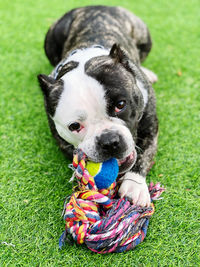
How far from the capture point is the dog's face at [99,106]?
2.21 m

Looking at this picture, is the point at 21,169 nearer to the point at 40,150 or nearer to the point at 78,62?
the point at 40,150

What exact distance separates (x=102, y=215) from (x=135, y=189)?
13.9 inches

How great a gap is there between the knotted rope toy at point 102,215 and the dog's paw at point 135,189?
0.06 metres

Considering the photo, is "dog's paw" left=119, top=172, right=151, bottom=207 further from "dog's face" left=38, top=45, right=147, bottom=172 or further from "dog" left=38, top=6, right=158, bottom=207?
"dog's face" left=38, top=45, right=147, bottom=172

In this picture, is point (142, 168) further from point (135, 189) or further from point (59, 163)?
point (59, 163)

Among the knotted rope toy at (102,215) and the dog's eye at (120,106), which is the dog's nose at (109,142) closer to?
the knotted rope toy at (102,215)

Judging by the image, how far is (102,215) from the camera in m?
2.15

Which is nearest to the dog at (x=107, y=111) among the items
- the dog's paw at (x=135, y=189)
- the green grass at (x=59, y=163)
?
the dog's paw at (x=135, y=189)

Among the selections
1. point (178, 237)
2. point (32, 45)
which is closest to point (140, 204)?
point (178, 237)

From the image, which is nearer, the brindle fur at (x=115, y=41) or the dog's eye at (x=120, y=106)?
the dog's eye at (x=120, y=106)

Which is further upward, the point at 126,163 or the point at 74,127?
the point at 74,127

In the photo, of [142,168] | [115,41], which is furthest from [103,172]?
[115,41]

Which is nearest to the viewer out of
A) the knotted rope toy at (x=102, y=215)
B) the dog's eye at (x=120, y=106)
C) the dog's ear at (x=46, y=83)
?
the knotted rope toy at (x=102, y=215)

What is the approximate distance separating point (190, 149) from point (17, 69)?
8.84ft
